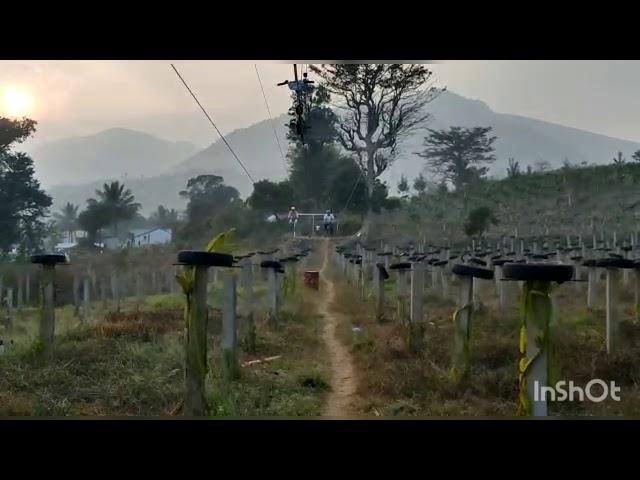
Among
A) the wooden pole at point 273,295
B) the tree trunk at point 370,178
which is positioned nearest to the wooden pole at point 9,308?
the wooden pole at point 273,295

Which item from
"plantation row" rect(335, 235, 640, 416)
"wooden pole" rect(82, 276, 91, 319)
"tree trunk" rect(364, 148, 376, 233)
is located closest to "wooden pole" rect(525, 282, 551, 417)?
"plantation row" rect(335, 235, 640, 416)

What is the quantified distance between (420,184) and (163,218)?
1.47m

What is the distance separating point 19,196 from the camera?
3.07 meters

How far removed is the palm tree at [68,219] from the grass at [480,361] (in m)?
1.52

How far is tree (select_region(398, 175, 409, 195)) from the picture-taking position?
3.60 m

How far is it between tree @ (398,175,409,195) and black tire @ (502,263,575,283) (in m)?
1.47

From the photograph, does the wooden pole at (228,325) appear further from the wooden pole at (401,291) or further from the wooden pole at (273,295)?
the wooden pole at (401,291)

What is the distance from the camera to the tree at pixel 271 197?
136 inches

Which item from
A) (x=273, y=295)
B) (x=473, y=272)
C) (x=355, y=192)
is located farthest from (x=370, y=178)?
(x=273, y=295)

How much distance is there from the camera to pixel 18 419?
7.25 ft

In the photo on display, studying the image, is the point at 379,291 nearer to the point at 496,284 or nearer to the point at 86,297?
the point at 496,284
